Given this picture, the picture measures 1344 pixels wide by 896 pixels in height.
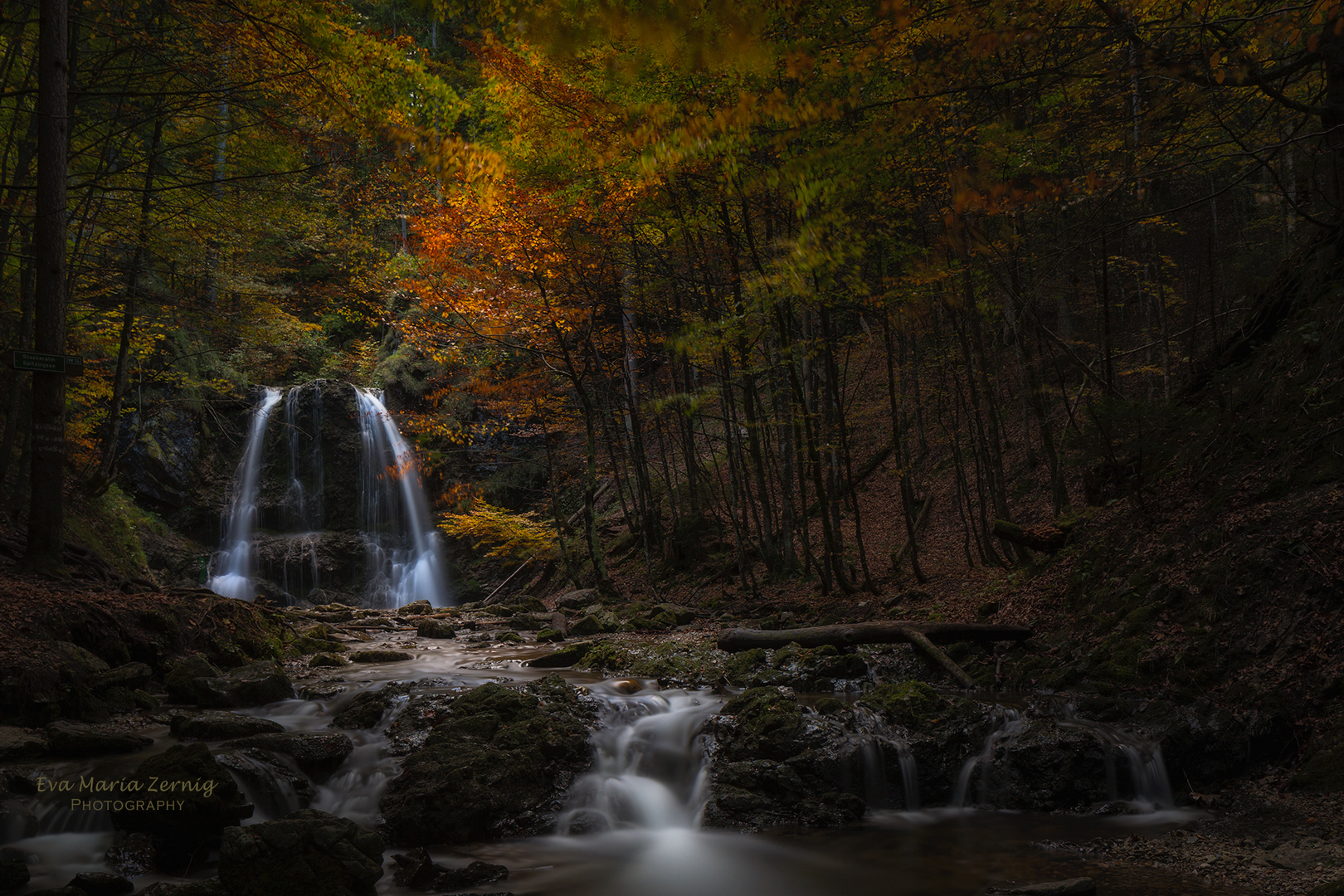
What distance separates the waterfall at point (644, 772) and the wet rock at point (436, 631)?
6.49 m

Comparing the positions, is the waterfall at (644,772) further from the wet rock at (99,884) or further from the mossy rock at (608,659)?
the wet rock at (99,884)

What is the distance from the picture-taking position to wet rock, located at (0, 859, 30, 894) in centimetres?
366

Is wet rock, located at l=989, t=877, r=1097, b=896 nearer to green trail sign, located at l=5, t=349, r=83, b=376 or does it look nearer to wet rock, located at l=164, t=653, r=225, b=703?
wet rock, located at l=164, t=653, r=225, b=703

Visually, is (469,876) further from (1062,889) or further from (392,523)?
(392,523)

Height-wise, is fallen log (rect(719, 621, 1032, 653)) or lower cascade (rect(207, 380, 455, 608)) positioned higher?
lower cascade (rect(207, 380, 455, 608))

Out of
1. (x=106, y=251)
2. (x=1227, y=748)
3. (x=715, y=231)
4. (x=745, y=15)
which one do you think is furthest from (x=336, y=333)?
(x=1227, y=748)

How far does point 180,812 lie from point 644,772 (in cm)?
331

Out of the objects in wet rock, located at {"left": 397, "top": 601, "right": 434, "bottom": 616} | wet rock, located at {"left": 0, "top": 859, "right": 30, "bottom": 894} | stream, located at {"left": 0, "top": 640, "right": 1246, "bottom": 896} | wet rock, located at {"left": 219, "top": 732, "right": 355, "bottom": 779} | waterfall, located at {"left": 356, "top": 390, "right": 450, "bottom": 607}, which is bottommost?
stream, located at {"left": 0, "top": 640, "right": 1246, "bottom": 896}

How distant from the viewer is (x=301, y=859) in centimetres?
374

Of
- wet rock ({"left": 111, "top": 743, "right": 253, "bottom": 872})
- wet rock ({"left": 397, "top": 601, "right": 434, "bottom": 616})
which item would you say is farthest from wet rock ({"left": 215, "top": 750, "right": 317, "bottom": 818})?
wet rock ({"left": 397, "top": 601, "right": 434, "bottom": 616})

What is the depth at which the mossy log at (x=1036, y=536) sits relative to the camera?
8.34m

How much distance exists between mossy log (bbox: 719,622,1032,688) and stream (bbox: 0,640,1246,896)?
5.25 ft

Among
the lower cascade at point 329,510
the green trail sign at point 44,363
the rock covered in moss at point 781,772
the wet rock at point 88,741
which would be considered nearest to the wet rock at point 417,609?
the lower cascade at point 329,510

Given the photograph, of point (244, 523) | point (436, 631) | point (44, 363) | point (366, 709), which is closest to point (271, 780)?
point (366, 709)
